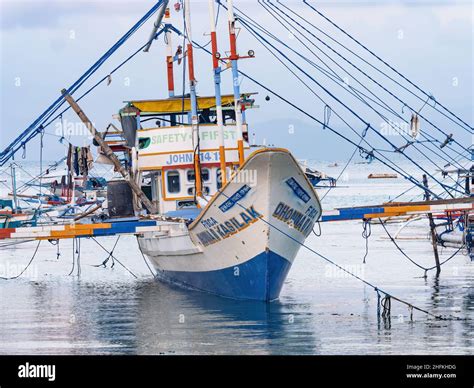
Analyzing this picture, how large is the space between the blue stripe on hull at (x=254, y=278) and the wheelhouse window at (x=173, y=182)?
4.23 m

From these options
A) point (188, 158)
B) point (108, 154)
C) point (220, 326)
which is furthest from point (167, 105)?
point (220, 326)

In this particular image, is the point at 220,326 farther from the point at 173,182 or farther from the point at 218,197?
the point at 173,182

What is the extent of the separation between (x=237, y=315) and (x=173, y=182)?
7956 mm

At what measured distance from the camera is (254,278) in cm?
2741

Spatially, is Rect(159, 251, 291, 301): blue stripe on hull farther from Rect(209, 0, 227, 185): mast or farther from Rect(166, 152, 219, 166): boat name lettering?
Rect(166, 152, 219, 166): boat name lettering

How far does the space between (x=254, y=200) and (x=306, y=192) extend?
139 centimetres

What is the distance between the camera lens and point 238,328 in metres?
24.2

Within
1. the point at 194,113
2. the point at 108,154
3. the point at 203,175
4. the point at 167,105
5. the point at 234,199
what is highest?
the point at 167,105

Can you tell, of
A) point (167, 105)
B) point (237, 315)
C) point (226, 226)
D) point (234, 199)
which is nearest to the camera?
point (237, 315)

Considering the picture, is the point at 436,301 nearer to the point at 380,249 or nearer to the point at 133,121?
the point at 133,121
